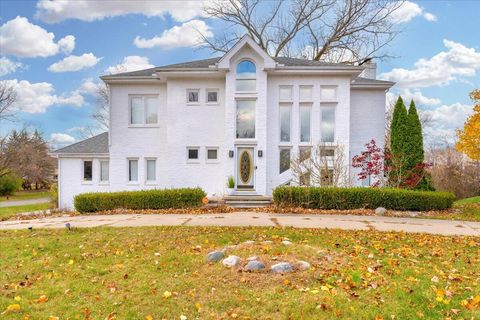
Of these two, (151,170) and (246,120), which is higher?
(246,120)

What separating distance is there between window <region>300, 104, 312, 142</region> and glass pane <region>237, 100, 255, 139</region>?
8.02 ft

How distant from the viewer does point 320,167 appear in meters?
17.0

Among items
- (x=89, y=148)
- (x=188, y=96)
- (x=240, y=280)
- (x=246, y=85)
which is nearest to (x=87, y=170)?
(x=89, y=148)

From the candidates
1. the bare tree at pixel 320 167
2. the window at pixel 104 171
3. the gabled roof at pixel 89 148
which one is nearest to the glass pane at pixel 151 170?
the window at pixel 104 171

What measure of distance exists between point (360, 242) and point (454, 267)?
1828mm

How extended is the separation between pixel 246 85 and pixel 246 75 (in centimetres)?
49

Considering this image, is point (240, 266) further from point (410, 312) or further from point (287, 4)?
point (287, 4)

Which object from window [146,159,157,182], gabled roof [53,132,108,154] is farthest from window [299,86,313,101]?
gabled roof [53,132,108,154]

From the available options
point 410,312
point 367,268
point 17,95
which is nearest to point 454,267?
point 367,268

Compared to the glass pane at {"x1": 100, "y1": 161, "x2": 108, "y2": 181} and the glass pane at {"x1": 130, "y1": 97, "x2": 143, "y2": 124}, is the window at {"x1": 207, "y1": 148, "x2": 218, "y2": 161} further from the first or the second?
the glass pane at {"x1": 100, "y1": 161, "x2": 108, "y2": 181}

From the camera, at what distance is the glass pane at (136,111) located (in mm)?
19625

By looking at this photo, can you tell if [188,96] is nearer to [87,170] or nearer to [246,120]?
[246,120]

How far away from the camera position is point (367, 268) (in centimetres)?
580

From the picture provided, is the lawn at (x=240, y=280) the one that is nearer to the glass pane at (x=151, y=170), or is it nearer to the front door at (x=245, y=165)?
the front door at (x=245, y=165)
